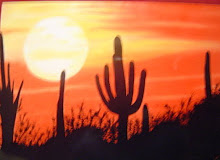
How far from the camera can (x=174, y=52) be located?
1131 mm

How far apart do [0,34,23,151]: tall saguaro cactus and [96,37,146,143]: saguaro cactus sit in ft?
1.09

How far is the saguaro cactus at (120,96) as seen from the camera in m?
1.09

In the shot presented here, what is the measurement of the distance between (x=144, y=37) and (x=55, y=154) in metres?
0.58

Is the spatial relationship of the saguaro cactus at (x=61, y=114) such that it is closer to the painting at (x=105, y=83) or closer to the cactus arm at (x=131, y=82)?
the painting at (x=105, y=83)

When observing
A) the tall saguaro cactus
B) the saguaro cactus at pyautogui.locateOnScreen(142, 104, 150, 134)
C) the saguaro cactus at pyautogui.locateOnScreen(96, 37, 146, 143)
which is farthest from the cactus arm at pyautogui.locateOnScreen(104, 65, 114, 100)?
the tall saguaro cactus

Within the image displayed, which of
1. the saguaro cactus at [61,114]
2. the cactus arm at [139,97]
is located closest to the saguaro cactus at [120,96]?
the cactus arm at [139,97]

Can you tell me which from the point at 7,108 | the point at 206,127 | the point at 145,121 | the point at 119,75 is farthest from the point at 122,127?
the point at 7,108

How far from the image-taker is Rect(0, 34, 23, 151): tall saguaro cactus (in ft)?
3.47

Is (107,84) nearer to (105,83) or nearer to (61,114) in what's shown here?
(105,83)

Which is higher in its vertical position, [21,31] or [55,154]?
[21,31]

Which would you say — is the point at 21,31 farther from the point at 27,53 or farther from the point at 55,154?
the point at 55,154

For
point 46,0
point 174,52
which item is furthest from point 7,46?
point 174,52

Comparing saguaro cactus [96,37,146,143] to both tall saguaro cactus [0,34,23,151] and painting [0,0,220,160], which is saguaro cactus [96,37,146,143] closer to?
painting [0,0,220,160]

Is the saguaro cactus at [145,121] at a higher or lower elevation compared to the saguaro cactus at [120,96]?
lower
